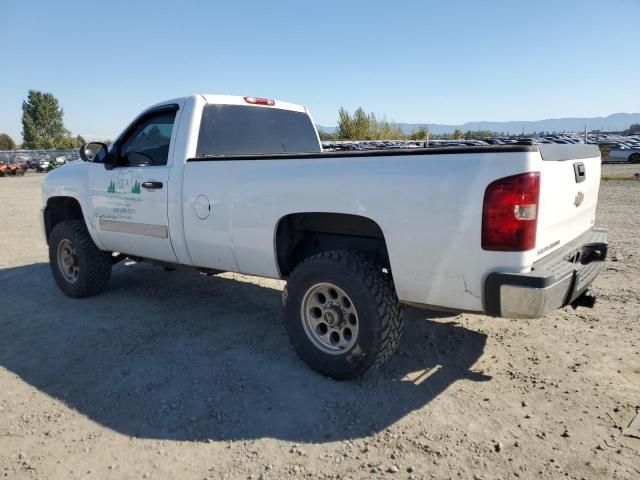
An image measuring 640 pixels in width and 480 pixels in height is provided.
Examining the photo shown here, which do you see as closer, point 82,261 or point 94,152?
point 94,152

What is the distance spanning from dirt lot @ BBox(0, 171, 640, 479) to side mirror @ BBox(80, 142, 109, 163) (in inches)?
61.5

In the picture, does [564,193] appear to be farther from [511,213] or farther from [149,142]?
[149,142]

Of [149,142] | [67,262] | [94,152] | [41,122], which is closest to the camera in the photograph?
[149,142]

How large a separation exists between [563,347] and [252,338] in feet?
8.43

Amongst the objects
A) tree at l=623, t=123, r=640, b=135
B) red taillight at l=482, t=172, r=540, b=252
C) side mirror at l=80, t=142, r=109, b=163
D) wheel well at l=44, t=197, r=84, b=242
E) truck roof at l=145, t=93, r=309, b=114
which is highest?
truck roof at l=145, t=93, r=309, b=114

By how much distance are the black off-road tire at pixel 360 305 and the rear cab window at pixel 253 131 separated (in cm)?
173

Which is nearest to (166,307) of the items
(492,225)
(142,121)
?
(142,121)

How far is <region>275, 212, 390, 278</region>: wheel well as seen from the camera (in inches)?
135

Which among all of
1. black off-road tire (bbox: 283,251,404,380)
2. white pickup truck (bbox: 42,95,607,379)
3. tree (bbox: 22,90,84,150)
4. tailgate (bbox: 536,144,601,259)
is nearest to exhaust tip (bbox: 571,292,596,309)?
white pickup truck (bbox: 42,95,607,379)

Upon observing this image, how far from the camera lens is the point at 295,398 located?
10.5 ft

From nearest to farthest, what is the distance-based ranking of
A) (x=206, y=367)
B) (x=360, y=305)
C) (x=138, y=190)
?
(x=360, y=305) → (x=206, y=367) → (x=138, y=190)

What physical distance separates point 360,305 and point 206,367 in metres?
1.35

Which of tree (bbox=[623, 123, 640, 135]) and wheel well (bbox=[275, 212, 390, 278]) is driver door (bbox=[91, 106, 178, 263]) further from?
tree (bbox=[623, 123, 640, 135])

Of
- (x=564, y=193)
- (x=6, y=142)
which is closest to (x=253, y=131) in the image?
(x=564, y=193)
